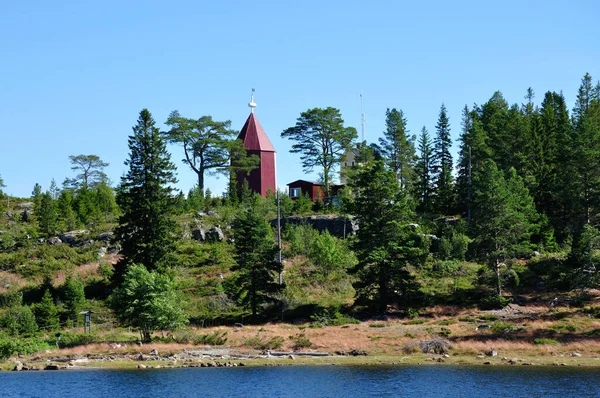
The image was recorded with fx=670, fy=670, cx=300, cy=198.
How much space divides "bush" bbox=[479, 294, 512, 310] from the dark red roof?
131 feet

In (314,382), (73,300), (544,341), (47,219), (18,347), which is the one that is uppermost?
(47,219)

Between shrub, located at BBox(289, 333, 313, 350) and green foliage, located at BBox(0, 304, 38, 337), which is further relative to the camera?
green foliage, located at BBox(0, 304, 38, 337)

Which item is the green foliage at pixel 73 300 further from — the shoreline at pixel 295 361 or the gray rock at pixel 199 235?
the gray rock at pixel 199 235

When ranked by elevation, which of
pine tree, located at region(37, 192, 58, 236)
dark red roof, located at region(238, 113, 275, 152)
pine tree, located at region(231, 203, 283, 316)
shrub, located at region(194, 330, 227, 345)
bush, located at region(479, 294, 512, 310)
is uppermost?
dark red roof, located at region(238, 113, 275, 152)

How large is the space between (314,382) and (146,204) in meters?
29.3

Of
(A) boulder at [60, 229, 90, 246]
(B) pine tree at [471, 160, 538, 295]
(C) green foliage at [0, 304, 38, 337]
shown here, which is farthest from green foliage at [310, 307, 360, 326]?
(A) boulder at [60, 229, 90, 246]

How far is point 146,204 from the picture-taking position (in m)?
59.9

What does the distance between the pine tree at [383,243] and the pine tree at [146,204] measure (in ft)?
54.7

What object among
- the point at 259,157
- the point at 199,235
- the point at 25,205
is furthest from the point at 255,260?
the point at 25,205

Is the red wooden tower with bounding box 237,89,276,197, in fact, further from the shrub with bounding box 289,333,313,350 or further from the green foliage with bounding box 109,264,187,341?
the shrub with bounding box 289,333,313,350

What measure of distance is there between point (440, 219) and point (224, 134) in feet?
93.3

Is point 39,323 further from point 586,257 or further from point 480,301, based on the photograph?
point 586,257

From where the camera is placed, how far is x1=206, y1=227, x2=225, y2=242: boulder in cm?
7350

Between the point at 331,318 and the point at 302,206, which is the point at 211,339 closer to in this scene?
the point at 331,318
